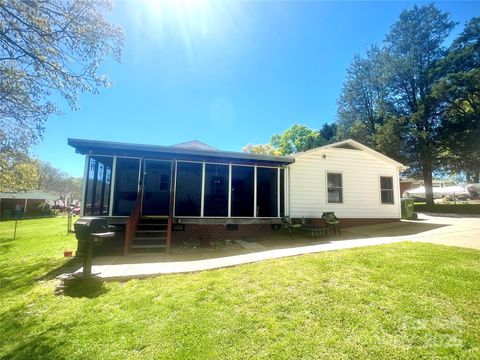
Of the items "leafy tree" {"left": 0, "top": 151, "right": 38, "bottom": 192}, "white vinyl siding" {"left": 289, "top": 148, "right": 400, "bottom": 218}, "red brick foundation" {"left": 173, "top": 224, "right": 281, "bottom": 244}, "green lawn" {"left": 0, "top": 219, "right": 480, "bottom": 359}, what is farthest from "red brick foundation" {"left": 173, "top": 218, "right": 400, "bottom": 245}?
"leafy tree" {"left": 0, "top": 151, "right": 38, "bottom": 192}

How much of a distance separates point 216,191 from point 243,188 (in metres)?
1.19

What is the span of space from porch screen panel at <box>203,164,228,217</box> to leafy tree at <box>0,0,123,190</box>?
5.00 m

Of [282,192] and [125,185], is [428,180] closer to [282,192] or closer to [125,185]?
[282,192]

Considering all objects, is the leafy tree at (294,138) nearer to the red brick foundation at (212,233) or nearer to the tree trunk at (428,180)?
the tree trunk at (428,180)

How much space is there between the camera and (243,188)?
33.6 feet

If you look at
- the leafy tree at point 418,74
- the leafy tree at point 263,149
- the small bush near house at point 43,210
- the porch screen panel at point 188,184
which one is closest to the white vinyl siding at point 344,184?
the porch screen panel at point 188,184

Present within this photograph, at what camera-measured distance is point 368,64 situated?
91.8 ft

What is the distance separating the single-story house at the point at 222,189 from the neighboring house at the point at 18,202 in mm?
26304

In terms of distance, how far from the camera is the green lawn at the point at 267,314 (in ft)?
8.33

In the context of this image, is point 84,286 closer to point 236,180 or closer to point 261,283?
point 261,283

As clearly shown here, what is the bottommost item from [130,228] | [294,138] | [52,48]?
[130,228]

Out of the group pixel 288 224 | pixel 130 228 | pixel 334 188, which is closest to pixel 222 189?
pixel 288 224

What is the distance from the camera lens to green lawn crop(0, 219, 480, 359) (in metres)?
2.54

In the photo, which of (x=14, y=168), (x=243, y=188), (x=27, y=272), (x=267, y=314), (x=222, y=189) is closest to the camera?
(x=267, y=314)
